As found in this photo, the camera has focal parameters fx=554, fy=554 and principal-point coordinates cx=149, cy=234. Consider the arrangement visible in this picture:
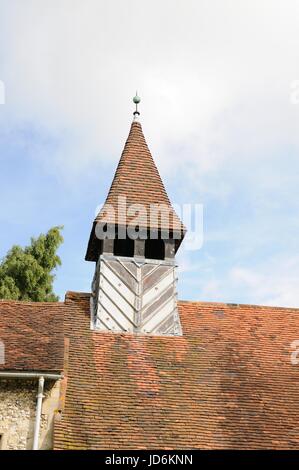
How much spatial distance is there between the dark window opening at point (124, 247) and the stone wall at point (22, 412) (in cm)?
428

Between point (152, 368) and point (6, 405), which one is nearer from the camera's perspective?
point (6, 405)

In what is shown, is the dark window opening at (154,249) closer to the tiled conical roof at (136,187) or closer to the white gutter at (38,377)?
the tiled conical roof at (136,187)

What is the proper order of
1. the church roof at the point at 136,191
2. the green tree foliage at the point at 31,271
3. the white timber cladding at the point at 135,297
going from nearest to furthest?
the white timber cladding at the point at 135,297
the church roof at the point at 136,191
the green tree foliage at the point at 31,271

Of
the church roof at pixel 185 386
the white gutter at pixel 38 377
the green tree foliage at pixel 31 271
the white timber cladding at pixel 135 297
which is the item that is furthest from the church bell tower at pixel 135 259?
the green tree foliage at pixel 31 271

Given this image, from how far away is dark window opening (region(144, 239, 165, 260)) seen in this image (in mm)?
13680

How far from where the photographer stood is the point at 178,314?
13.1 metres

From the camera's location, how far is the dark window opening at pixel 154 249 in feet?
44.9
